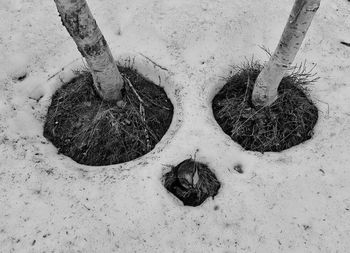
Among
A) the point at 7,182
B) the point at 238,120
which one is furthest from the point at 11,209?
the point at 238,120

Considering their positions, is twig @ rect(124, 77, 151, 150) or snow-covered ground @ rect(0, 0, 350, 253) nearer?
snow-covered ground @ rect(0, 0, 350, 253)

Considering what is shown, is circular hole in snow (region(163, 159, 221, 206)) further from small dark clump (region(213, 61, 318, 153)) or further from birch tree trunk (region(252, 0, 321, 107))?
birch tree trunk (region(252, 0, 321, 107))

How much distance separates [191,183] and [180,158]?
233mm

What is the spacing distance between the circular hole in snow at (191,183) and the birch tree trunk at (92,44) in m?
0.88

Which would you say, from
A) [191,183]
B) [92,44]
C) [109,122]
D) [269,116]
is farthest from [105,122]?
[269,116]

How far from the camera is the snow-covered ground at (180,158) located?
232 cm

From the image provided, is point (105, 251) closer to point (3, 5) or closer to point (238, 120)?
point (238, 120)

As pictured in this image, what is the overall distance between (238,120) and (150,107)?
31.6 inches

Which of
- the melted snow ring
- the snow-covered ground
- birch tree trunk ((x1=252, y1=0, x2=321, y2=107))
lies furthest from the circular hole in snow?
birch tree trunk ((x1=252, y1=0, x2=321, y2=107))

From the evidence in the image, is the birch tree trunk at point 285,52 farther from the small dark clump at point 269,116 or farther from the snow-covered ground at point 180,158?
the snow-covered ground at point 180,158

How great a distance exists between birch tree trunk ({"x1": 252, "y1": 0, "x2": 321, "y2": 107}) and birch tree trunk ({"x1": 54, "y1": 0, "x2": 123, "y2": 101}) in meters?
1.22

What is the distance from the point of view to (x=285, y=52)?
7.94 feet

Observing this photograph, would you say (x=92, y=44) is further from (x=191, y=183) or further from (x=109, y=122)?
(x=191, y=183)

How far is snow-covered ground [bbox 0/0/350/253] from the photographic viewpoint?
2320 mm
